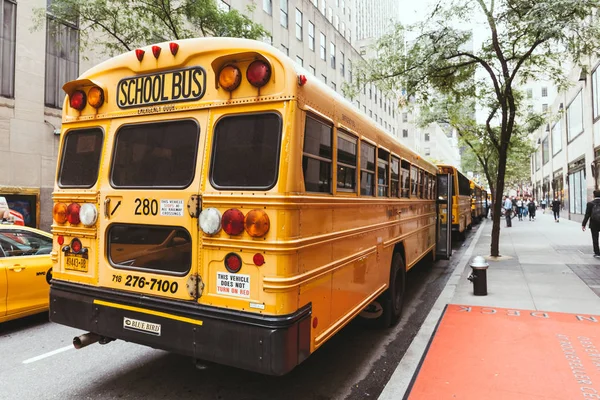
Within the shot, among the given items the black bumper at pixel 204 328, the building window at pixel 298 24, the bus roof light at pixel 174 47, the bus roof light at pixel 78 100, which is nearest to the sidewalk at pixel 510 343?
the black bumper at pixel 204 328

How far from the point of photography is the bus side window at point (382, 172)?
16.4 feet

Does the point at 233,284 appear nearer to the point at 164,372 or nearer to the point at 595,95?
the point at 164,372

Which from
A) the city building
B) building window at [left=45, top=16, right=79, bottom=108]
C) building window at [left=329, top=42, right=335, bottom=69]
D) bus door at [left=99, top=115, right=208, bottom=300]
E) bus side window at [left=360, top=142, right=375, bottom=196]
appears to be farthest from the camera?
building window at [left=329, top=42, right=335, bottom=69]

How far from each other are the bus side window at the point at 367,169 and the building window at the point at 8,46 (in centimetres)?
1200

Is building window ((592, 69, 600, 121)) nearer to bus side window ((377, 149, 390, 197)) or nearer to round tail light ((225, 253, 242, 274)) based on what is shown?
bus side window ((377, 149, 390, 197))

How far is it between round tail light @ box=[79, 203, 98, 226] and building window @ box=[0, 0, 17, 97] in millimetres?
10916

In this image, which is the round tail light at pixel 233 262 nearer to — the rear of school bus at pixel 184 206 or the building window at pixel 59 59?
the rear of school bus at pixel 184 206

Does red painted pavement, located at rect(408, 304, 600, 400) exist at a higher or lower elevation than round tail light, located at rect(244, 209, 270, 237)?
lower

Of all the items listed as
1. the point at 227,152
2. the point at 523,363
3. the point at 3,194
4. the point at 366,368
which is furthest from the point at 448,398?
the point at 3,194

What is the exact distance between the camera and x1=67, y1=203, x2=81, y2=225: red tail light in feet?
12.2

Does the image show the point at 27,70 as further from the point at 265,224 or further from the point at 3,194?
the point at 265,224

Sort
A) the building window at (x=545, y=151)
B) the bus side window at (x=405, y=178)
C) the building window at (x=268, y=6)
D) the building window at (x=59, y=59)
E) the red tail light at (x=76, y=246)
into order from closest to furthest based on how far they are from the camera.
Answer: the red tail light at (x=76, y=246) → the bus side window at (x=405, y=178) → the building window at (x=59, y=59) → the building window at (x=268, y=6) → the building window at (x=545, y=151)

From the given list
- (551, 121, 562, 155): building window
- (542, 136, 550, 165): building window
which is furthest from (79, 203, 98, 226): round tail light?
(542, 136, 550, 165): building window

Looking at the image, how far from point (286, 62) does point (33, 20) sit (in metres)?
11.8
